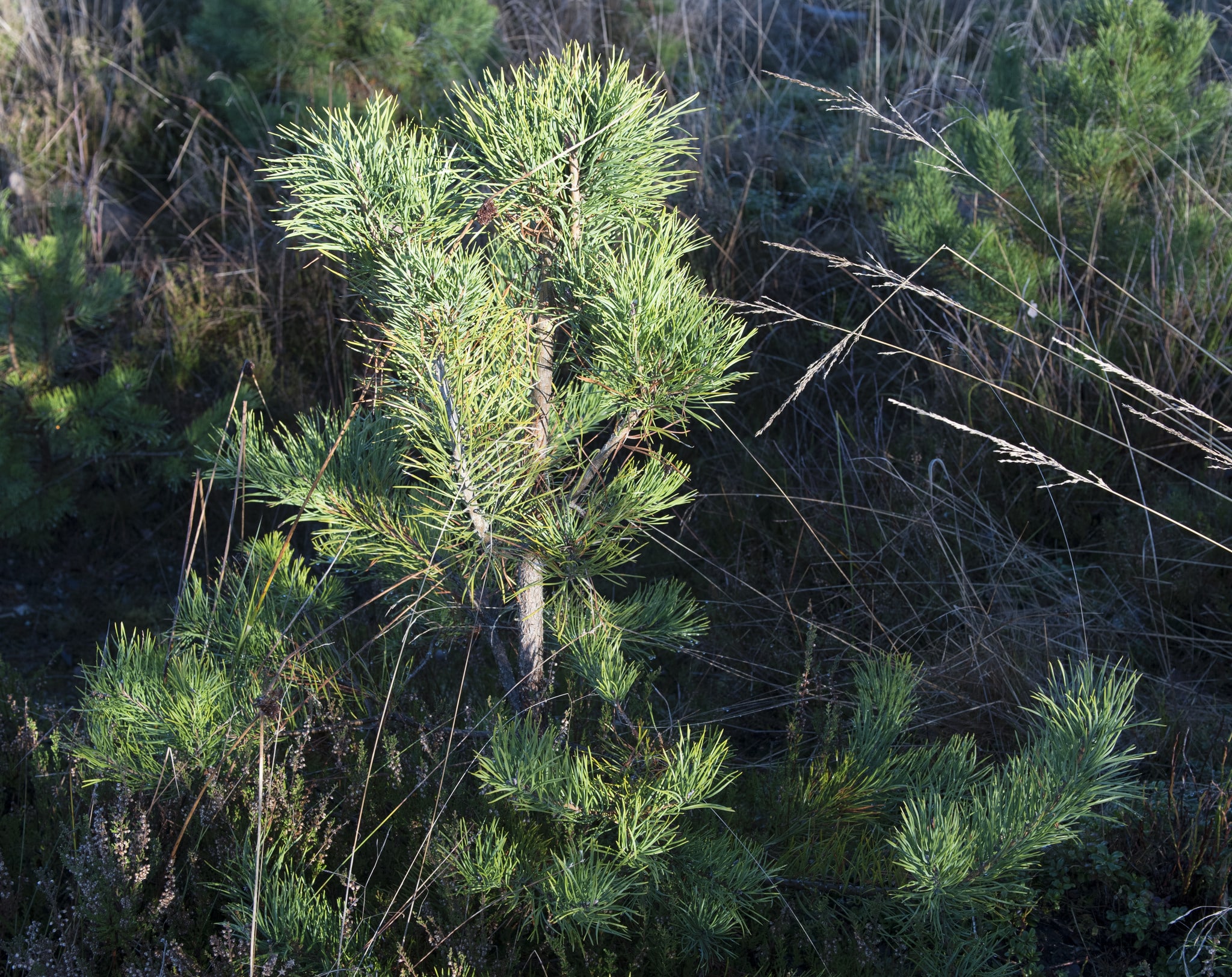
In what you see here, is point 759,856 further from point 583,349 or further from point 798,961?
point 583,349

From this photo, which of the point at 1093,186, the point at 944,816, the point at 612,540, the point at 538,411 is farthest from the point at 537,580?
the point at 1093,186

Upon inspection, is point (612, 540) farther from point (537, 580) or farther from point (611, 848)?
point (611, 848)

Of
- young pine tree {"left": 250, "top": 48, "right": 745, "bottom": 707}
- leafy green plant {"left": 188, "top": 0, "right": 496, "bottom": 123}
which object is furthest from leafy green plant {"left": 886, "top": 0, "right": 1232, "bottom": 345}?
leafy green plant {"left": 188, "top": 0, "right": 496, "bottom": 123}

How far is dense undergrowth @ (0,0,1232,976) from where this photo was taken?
1.25 metres

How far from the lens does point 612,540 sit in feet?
4.55

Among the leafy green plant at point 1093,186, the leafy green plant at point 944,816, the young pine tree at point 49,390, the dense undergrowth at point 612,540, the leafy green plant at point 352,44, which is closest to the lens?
the leafy green plant at point 944,816

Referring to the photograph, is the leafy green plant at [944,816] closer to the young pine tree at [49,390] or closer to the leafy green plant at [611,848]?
the leafy green plant at [611,848]

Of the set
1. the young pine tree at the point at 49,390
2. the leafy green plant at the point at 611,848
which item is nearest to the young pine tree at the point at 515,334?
the leafy green plant at the point at 611,848

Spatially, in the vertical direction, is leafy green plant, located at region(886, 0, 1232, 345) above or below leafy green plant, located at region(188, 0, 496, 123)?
below

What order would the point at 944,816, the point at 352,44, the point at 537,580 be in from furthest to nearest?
the point at 352,44, the point at 537,580, the point at 944,816

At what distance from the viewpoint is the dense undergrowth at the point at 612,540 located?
125 centimetres

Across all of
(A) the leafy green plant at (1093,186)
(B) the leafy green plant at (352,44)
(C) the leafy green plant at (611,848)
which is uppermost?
(B) the leafy green plant at (352,44)

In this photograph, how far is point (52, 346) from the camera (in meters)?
2.73

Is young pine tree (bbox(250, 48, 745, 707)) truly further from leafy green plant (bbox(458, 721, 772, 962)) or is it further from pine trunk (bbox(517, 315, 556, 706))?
leafy green plant (bbox(458, 721, 772, 962))
